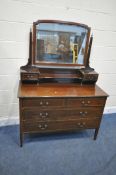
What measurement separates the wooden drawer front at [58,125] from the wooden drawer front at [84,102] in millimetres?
238

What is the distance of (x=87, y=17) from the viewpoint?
6.46 ft

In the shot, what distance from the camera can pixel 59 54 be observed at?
1988 mm

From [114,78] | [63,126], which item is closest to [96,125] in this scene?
[63,126]

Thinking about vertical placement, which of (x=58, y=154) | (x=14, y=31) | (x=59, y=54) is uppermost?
(x=14, y=31)

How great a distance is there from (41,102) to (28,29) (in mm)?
Result: 867

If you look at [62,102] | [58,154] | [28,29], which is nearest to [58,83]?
[62,102]

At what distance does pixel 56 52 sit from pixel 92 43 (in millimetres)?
537

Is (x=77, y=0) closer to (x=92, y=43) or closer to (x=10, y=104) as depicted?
(x=92, y=43)

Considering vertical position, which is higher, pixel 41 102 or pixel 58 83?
pixel 58 83

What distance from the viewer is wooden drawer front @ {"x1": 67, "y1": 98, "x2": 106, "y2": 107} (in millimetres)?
1775

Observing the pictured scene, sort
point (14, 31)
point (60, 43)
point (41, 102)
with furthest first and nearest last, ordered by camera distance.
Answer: point (60, 43), point (14, 31), point (41, 102)

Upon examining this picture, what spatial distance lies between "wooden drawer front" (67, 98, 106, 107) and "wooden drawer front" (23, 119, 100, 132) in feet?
0.78

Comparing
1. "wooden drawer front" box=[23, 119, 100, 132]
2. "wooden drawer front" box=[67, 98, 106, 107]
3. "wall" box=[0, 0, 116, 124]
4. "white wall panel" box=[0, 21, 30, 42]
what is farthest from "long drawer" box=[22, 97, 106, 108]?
"white wall panel" box=[0, 21, 30, 42]

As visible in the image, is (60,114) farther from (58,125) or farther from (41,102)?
(41,102)
